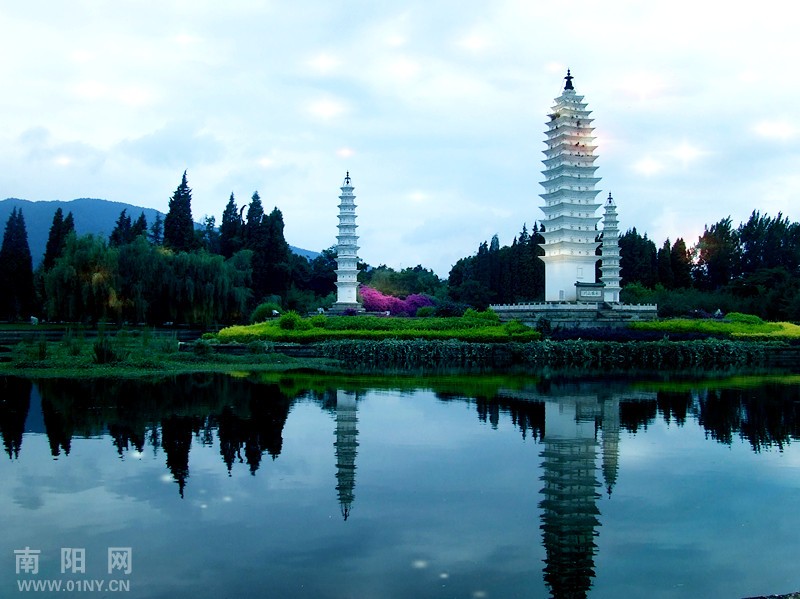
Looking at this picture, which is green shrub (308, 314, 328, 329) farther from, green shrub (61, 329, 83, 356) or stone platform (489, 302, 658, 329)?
stone platform (489, 302, 658, 329)

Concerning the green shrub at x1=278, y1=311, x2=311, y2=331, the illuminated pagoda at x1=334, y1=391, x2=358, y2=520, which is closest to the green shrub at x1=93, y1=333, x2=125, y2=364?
the illuminated pagoda at x1=334, y1=391, x2=358, y2=520

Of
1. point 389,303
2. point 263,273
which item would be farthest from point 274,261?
point 389,303

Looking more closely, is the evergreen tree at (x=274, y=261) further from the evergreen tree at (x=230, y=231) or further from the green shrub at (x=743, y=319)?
the green shrub at (x=743, y=319)

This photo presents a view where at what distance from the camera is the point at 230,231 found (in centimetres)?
5934

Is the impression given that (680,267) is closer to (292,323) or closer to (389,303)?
(389,303)

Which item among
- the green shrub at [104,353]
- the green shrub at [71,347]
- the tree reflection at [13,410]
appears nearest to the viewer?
the tree reflection at [13,410]

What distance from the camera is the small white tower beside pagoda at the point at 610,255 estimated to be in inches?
2251

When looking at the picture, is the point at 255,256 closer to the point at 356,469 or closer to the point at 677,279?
the point at 677,279

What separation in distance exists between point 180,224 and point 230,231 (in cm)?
677

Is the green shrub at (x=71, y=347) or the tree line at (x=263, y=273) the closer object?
the green shrub at (x=71, y=347)

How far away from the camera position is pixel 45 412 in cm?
1423

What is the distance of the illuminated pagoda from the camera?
28.8 feet

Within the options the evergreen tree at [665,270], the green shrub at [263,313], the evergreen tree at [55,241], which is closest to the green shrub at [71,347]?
the green shrub at [263,313]

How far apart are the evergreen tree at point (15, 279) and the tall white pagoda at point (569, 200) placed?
117 feet
